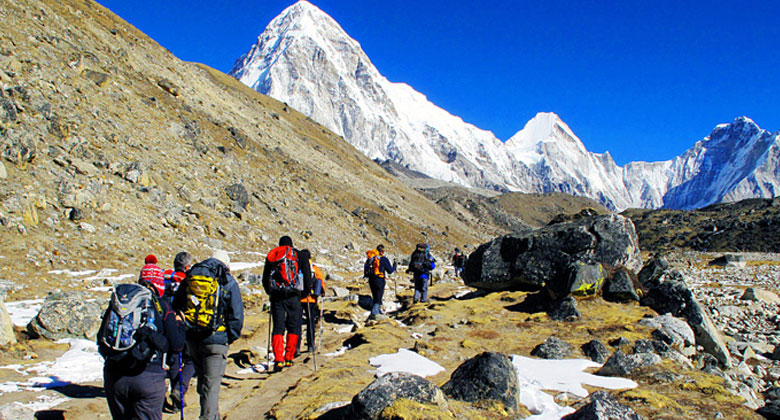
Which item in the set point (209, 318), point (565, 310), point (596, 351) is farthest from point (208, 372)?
point (565, 310)

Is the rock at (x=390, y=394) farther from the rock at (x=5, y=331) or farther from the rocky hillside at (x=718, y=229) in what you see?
the rocky hillside at (x=718, y=229)

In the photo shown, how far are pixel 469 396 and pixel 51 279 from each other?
555 inches

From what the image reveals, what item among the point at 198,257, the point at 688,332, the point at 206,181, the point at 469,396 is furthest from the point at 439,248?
the point at 469,396

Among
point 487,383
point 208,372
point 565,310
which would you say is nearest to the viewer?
point 487,383

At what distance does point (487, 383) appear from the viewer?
18.5 feet

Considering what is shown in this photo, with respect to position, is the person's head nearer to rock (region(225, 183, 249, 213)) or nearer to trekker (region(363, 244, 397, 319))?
trekker (region(363, 244, 397, 319))

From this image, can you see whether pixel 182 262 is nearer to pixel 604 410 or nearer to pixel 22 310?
pixel 604 410

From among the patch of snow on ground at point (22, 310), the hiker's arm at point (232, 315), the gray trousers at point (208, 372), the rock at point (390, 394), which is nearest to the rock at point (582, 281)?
the rock at point (390, 394)

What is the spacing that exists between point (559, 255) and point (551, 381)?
756 centimetres

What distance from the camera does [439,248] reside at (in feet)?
192

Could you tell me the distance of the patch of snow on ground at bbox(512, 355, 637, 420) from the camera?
5.81 metres

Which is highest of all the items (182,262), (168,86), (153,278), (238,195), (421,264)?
(168,86)

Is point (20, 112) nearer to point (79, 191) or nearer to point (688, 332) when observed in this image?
point (79, 191)

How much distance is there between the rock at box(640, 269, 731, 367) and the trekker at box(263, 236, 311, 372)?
8806mm
